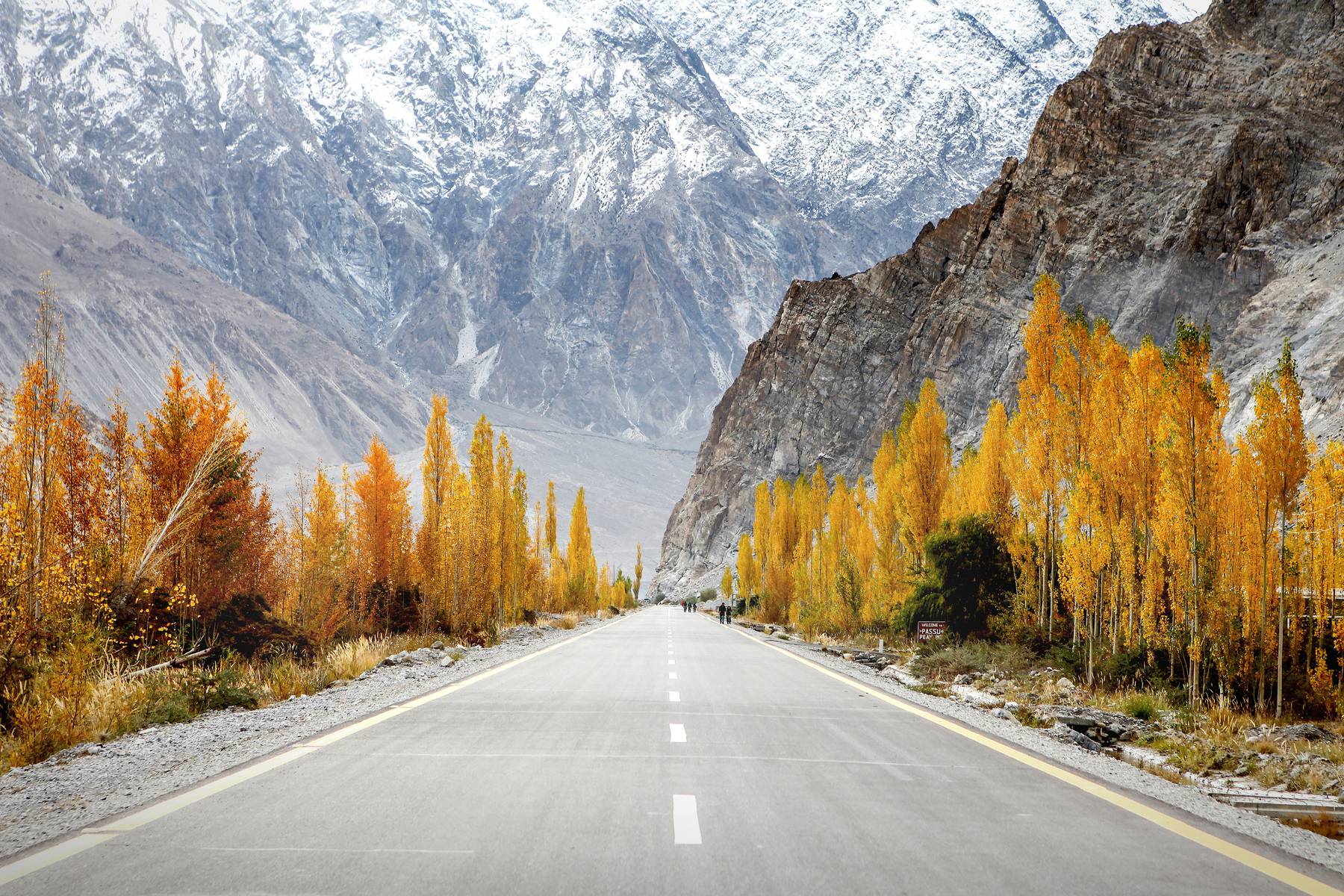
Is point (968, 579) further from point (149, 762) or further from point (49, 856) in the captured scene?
point (49, 856)

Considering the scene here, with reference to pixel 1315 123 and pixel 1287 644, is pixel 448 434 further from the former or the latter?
pixel 1315 123

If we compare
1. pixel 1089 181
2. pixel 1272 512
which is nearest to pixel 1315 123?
pixel 1089 181

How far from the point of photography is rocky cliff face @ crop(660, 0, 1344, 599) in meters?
53.8

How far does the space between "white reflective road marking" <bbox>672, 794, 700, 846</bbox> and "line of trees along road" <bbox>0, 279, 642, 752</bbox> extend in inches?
256

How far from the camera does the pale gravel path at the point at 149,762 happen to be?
661 centimetres

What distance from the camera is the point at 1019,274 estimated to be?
226ft

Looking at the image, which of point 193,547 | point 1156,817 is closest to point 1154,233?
point 193,547

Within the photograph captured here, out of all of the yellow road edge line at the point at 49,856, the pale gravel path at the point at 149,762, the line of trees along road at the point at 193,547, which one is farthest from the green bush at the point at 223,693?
the yellow road edge line at the point at 49,856

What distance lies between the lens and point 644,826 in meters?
6.38

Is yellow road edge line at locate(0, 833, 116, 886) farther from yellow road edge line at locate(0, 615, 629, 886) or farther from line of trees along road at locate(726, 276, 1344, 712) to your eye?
line of trees along road at locate(726, 276, 1344, 712)

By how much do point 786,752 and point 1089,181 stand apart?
64517mm

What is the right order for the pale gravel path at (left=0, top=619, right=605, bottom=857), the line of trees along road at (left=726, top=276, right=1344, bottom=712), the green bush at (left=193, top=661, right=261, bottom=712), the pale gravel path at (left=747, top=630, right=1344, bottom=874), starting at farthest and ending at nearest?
the line of trees along road at (left=726, top=276, right=1344, bottom=712) < the green bush at (left=193, top=661, right=261, bottom=712) < the pale gravel path at (left=0, top=619, right=605, bottom=857) < the pale gravel path at (left=747, top=630, right=1344, bottom=874)

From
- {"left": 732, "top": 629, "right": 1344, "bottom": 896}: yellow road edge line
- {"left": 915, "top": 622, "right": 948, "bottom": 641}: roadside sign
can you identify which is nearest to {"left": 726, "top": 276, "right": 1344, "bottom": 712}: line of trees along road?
{"left": 915, "top": 622, "right": 948, "bottom": 641}: roadside sign

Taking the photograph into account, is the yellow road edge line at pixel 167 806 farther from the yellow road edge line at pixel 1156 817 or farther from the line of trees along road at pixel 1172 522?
the line of trees along road at pixel 1172 522
